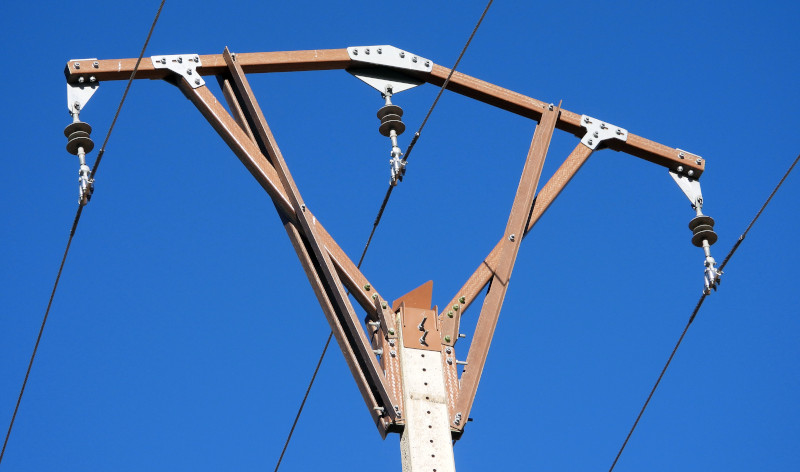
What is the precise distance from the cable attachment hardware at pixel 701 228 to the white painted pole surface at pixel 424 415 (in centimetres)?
243

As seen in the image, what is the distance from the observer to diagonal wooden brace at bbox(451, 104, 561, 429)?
27.2ft

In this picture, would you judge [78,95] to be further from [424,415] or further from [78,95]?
[424,415]

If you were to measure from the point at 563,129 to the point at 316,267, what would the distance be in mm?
2587

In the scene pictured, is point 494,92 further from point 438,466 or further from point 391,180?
point 438,466

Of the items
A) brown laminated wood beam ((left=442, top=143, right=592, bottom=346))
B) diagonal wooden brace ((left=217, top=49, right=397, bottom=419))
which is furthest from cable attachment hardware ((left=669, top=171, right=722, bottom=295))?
diagonal wooden brace ((left=217, top=49, right=397, bottom=419))

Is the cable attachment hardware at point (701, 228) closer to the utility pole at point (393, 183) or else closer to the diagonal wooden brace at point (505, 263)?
the utility pole at point (393, 183)

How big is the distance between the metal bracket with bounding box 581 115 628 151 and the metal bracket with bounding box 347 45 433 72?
4.42 feet

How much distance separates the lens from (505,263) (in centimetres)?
902

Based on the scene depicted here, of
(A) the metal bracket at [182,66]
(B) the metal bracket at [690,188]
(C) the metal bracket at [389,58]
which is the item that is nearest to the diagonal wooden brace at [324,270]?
(A) the metal bracket at [182,66]

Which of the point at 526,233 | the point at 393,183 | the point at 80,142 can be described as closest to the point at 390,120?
the point at 393,183

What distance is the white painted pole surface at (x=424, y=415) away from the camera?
7.79 metres

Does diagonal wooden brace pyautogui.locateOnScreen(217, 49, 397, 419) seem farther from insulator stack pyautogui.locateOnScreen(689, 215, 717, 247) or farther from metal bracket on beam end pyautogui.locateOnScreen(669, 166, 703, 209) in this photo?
metal bracket on beam end pyautogui.locateOnScreen(669, 166, 703, 209)

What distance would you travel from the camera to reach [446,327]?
28.4ft

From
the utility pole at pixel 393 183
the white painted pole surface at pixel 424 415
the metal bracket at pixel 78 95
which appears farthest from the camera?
the metal bracket at pixel 78 95
